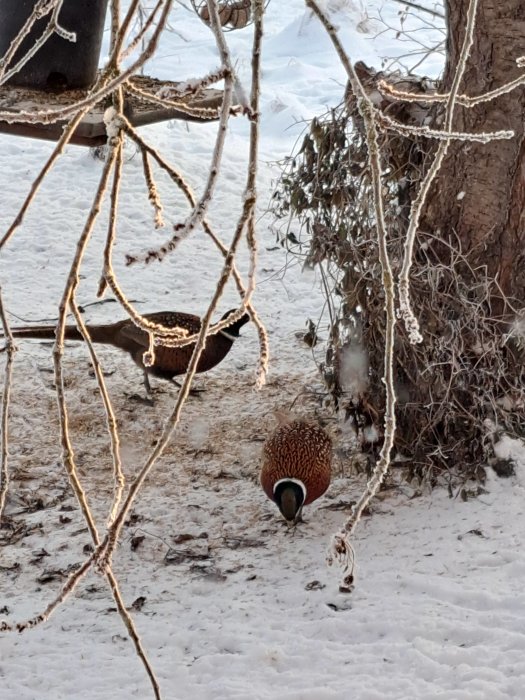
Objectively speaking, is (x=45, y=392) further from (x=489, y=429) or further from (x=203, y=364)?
(x=489, y=429)

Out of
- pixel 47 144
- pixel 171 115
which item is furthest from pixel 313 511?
pixel 47 144

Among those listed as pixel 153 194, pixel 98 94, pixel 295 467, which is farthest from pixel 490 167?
pixel 98 94

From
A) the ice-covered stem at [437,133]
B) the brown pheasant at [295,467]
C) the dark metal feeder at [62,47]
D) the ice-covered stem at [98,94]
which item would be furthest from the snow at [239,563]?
the ice-covered stem at [98,94]

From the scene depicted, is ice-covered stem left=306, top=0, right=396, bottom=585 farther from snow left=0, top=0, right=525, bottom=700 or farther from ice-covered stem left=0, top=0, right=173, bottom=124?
snow left=0, top=0, right=525, bottom=700

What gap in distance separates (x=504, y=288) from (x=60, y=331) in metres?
3.08

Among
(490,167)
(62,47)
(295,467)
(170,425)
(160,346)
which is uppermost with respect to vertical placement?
(62,47)

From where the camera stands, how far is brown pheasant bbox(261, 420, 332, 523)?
4066 mm

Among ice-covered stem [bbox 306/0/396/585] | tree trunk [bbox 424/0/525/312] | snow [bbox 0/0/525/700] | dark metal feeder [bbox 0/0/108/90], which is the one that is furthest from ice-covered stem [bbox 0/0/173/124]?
dark metal feeder [bbox 0/0/108/90]

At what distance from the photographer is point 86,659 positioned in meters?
3.43

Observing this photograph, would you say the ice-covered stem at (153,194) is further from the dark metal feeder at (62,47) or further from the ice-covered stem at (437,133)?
the dark metal feeder at (62,47)

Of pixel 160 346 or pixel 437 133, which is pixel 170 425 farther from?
pixel 160 346

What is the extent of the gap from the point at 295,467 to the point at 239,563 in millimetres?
444

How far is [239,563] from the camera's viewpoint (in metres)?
3.96

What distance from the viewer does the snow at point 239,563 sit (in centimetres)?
329
